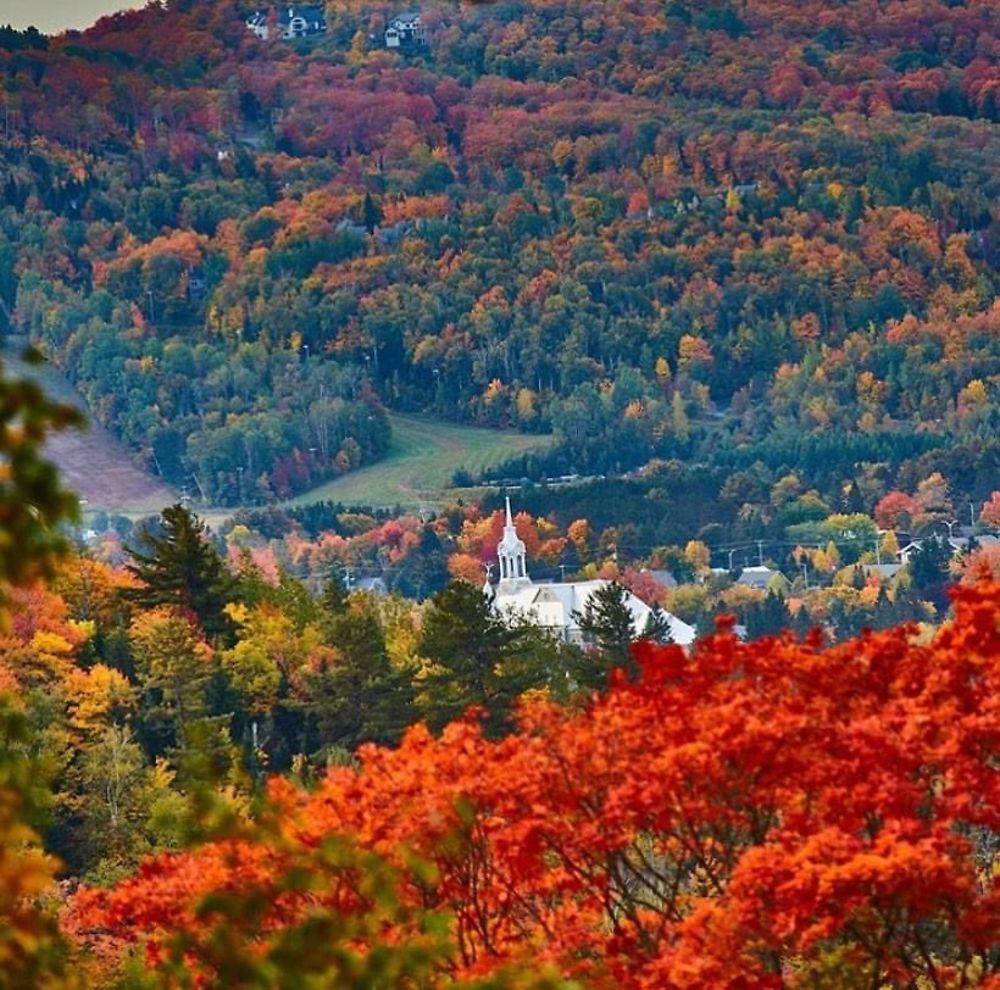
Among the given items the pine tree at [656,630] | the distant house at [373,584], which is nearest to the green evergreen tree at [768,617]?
the distant house at [373,584]

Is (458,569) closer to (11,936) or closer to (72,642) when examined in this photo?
(72,642)

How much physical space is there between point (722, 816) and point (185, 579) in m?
38.3

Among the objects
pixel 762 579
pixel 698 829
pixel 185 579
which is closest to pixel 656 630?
pixel 185 579

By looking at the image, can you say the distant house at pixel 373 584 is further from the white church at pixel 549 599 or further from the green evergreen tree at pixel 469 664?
the green evergreen tree at pixel 469 664

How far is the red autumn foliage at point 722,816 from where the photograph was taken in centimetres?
2828

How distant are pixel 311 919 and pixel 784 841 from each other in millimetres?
15357

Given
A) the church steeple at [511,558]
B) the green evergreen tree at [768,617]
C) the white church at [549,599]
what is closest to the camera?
the white church at [549,599]

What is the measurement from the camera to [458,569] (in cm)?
18938

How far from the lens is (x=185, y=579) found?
6788 centimetres

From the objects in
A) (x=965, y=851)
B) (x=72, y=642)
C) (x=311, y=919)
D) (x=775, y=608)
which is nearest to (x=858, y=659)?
(x=965, y=851)

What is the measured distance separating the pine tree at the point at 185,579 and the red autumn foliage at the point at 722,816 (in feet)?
112

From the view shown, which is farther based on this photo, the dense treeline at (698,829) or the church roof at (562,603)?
the church roof at (562,603)

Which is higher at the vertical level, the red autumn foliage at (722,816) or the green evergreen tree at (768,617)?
the red autumn foliage at (722,816)

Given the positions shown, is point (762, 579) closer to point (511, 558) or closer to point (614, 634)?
point (511, 558)
